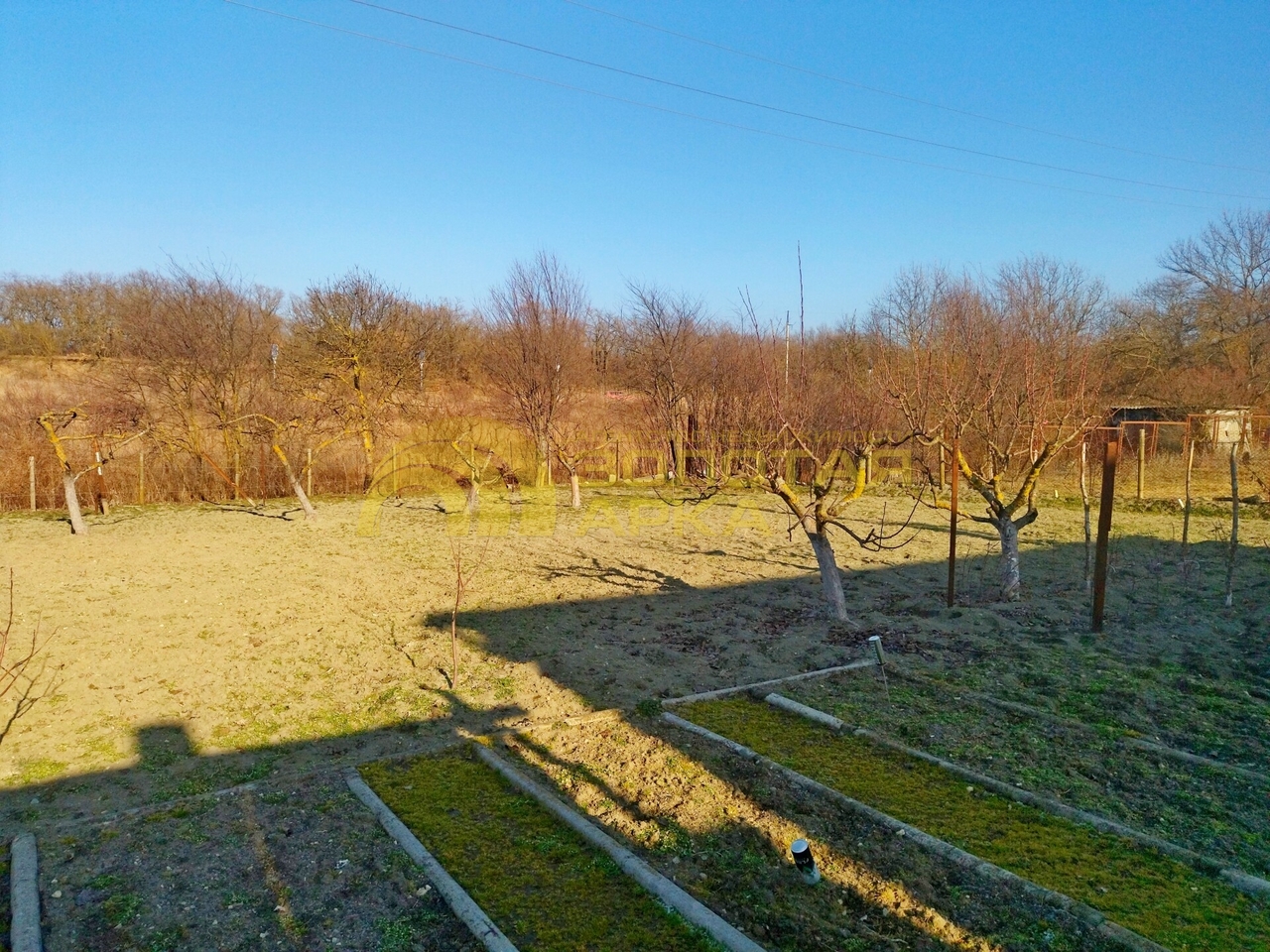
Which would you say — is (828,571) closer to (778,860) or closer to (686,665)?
(686,665)

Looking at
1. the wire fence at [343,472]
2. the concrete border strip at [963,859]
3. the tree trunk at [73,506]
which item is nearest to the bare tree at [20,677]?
the concrete border strip at [963,859]

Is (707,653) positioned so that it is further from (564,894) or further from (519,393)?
(519,393)

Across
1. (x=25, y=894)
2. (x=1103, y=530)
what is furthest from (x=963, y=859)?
(x=1103, y=530)

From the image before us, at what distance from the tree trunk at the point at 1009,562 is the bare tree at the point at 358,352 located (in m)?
14.3

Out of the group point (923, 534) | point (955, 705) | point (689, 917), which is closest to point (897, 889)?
point (689, 917)

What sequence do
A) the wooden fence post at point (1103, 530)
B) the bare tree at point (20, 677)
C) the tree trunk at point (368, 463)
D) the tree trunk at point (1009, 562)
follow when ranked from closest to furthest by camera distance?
the bare tree at point (20, 677) → the wooden fence post at point (1103, 530) → the tree trunk at point (1009, 562) → the tree trunk at point (368, 463)

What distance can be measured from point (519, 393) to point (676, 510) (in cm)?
398

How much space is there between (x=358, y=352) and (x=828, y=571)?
624 inches

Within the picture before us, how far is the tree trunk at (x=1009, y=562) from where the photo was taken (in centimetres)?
735

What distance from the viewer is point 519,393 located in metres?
15.1

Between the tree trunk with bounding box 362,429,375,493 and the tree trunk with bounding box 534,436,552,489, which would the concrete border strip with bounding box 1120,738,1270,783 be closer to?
the tree trunk with bounding box 534,436,552,489

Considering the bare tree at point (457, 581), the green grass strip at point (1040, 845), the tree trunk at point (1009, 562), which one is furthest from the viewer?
the tree trunk at point (1009, 562)

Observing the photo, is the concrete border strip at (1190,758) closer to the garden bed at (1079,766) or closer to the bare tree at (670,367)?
the garden bed at (1079,766)

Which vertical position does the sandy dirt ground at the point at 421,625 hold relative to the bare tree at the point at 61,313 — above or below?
below
